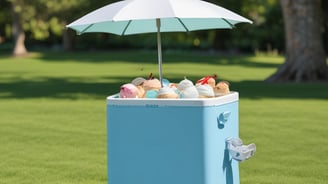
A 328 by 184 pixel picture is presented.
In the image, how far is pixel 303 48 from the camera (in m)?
24.7

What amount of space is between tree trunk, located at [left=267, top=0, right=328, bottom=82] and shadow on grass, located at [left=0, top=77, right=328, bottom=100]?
921 mm

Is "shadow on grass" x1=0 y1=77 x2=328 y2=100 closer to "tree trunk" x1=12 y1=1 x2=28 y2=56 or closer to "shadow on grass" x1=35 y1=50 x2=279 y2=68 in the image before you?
"shadow on grass" x1=35 y1=50 x2=279 y2=68

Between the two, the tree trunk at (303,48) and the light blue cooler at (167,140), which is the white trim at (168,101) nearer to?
the light blue cooler at (167,140)

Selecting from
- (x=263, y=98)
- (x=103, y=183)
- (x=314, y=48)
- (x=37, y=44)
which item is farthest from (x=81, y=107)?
(x=37, y=44)

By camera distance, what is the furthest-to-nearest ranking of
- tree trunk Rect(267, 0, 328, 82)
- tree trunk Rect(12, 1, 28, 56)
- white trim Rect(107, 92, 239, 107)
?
tree trunk Rect(12, 1, 28, 56)
tree trunk Rect(267, 0, 328, 82)
white trim Rect(107, 92, 239, 107)

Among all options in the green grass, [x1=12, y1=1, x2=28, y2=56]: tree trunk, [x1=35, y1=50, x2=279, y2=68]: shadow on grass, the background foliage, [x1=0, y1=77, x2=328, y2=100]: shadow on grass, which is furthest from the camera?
[x1=12, y1=1, x2=28, y2=56]: tree trunk

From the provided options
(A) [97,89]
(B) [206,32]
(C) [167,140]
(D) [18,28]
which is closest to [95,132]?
(C) [167,140]

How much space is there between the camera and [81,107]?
1708 centimetres

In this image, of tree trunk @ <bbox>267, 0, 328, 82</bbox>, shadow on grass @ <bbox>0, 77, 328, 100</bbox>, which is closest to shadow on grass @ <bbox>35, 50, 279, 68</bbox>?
tree trunk @ <bbox>267, 0, 328, 82</bbox>

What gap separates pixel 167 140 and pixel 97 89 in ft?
52.7

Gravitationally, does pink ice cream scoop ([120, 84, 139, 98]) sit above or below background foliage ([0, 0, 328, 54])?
below

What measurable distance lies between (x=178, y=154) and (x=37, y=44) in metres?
71.2

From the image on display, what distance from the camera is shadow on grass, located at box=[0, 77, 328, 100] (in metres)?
20.0

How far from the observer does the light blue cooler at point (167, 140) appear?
6438 mm
